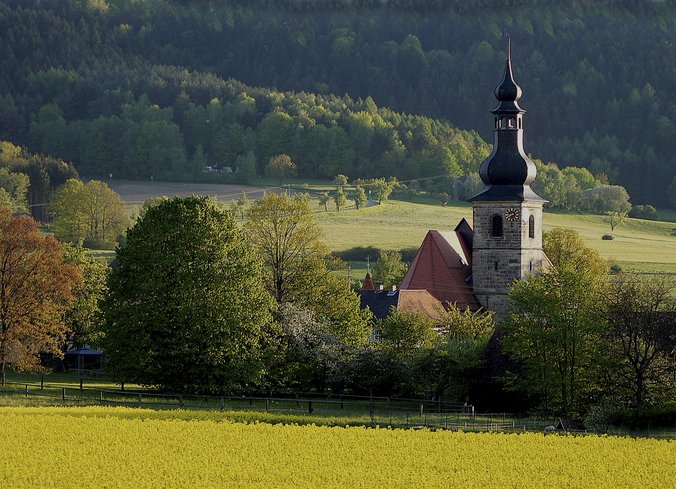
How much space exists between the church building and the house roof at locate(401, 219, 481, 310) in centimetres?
13

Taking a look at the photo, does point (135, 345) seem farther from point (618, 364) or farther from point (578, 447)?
point (578, 447)

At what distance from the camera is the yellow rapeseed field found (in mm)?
41062

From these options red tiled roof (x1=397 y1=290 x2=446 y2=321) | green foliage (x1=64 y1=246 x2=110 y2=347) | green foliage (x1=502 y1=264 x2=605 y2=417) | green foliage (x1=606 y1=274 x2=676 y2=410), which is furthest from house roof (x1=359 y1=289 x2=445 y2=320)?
green foliage (x1=606 y1=274 x2=676 y2=410)

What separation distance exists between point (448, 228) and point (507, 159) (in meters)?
73.3

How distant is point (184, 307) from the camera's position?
6956 centimetres

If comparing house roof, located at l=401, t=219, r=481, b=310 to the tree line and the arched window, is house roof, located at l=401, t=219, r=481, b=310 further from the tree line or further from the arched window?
the tree line

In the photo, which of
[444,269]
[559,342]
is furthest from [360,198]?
[559,342]

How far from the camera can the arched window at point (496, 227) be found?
96.4 m

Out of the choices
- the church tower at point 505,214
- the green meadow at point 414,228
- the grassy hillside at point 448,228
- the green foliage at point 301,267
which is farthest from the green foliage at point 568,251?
the green foliage at point 301,267

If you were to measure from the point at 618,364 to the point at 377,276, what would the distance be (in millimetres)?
60148

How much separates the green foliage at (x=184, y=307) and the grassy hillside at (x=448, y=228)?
72.4 meters

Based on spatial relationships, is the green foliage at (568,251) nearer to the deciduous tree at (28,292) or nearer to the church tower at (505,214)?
the church tower at (505,214)

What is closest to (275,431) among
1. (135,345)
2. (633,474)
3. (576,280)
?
(633,474)

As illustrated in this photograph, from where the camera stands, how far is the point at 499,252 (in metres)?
96.8
